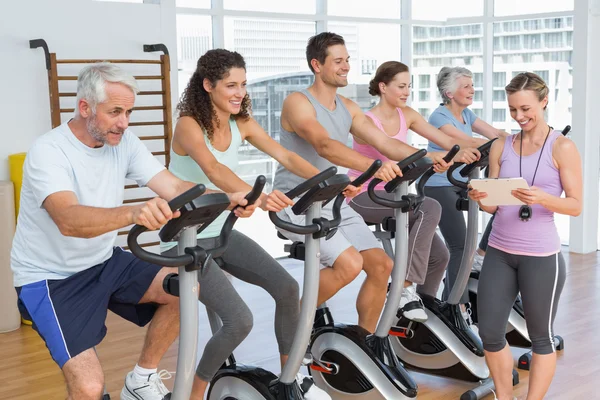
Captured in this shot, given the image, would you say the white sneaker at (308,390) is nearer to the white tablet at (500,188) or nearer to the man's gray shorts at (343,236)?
the man's gray shorts at (343,236)

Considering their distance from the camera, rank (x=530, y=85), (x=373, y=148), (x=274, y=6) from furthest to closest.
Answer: (x=274, y=6), (x=373, y=148), (x=530, y=85)

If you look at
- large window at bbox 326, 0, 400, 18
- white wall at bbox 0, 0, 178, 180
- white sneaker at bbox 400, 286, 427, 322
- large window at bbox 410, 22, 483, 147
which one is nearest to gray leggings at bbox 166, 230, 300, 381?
white sneaker at bbox 400, 286, 427, 322

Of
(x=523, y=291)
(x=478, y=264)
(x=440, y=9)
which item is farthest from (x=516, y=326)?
(x=440, y=9)

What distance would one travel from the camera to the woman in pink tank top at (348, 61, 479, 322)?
155 inches

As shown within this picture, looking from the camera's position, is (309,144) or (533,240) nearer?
(533,240)

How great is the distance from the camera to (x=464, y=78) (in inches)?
178

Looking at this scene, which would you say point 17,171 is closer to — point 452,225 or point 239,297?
point 239,297

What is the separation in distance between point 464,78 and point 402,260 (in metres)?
1.51

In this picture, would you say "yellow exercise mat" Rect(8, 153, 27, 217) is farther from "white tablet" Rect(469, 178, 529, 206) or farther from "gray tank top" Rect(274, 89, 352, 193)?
"white tablet" Rect(469, 178, 529, 206)

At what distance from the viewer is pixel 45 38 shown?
17.6 feet

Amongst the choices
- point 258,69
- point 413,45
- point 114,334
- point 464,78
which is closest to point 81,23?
point 258,69

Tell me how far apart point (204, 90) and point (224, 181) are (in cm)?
48

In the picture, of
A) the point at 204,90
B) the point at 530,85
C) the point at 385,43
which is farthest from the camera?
the point at 385,43

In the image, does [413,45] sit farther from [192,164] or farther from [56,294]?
[56,294]
